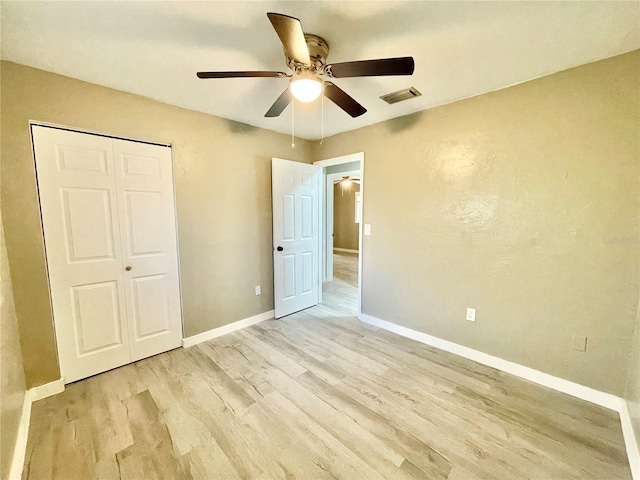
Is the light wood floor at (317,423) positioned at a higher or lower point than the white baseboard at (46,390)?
lower

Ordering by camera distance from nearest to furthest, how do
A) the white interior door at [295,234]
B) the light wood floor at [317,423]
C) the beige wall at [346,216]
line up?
the light wood floor at [317,423] < the white interior door at [295,234] < the beige wall at [346,216]

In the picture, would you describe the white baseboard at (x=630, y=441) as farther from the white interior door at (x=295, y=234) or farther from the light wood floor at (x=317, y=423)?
the white interior door at (x=295, y=234)

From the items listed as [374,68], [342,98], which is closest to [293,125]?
[342,98]

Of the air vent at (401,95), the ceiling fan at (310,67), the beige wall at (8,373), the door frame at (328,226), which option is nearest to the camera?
the ceiling fan at (310,67)

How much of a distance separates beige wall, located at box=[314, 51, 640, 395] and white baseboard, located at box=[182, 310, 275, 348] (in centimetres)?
164

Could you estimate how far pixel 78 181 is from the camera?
6.40 ft

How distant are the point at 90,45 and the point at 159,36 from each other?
18.8 inches

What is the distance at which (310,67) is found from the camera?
145cm

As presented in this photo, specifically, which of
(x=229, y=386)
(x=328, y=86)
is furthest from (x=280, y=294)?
(x=328, y=86)

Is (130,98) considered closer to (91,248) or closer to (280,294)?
(91,248)

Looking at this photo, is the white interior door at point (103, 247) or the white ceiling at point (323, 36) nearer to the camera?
the white ceiling at point (323, 36)

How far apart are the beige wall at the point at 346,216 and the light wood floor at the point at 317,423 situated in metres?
6.02

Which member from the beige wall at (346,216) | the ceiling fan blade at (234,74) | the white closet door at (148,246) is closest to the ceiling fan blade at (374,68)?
the ceiling fan blade at (234,74)

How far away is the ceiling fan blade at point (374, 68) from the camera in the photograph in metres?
1.21
